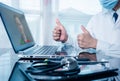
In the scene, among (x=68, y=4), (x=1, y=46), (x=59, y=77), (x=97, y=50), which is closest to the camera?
(x=59, y=77)

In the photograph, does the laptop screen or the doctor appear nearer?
the laptop screen

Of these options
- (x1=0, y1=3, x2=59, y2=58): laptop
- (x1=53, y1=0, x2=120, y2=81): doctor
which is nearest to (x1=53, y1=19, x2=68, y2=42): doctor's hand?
(x1=53, y1=0, x2=120, y2=81): doctor

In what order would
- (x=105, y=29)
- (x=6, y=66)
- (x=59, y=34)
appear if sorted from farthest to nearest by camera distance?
1. (x=105, y=29)
2. (x=59, y=34)
3. (x=6, y=66)

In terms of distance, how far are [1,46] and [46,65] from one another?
1.91ft

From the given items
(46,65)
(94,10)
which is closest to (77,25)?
(94,10)

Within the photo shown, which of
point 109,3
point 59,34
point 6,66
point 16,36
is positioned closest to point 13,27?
point 16,36

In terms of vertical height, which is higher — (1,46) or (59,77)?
(59,77)

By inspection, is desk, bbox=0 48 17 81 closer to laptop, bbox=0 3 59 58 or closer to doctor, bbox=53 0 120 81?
laptop, bbox=0 3 59 58

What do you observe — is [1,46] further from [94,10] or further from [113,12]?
[94,10]

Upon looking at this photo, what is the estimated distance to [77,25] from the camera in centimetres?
163

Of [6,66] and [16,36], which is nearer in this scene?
[6,66]

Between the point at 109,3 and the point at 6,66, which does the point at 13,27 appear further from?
the point at 109,3

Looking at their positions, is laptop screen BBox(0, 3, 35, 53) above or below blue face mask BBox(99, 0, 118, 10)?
below

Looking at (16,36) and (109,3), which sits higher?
(109,3)
